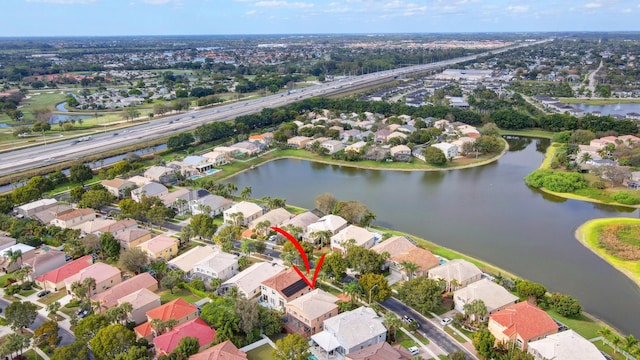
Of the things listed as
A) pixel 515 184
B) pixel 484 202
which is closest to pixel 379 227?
pixel 484 202

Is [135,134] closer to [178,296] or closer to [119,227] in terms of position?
[119,227]

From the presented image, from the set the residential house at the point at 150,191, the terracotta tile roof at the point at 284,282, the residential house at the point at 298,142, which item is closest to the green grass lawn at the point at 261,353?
the terracotta tile roof at the point at 284,282

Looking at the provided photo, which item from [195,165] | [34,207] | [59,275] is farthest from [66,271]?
[195,165]

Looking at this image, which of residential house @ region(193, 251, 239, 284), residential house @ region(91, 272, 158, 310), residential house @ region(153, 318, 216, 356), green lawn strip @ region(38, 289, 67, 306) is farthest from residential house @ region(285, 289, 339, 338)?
green lawn strip @ region(38, 289, 67, 306)

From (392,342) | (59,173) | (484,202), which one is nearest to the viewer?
(392,342)

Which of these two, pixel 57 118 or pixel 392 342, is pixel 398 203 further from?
pixel 57 118

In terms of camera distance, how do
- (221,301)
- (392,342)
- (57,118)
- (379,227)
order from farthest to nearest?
1. (57,118)
2. (379,227)
3. (221,301)
4. (392,342)

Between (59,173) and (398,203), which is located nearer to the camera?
(398,203)
